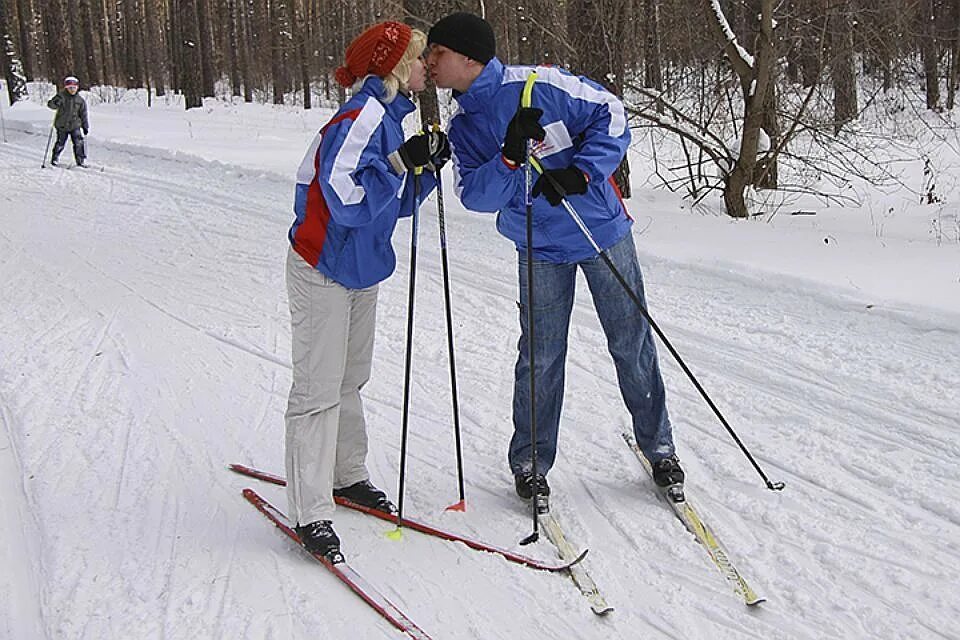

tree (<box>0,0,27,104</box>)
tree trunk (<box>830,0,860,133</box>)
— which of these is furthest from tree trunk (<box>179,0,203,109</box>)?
tree trunk (<box>830,0,860,133</box>)

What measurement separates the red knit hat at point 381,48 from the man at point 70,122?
494 inches

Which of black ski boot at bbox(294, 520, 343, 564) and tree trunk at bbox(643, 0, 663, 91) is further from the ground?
tree trunk at bbox(643, 0, 663, 91)

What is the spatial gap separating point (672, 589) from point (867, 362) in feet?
8.40

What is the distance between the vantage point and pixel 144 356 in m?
5.89

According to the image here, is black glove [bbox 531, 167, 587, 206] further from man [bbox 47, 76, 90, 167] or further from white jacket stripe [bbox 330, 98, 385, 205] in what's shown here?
man [bbox 47, 76, 90, 167]

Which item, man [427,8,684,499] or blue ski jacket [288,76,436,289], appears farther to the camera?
man [427,8,684,499]

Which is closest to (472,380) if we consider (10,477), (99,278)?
(10,477)

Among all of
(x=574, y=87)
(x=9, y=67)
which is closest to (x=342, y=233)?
(x=574, y=87)

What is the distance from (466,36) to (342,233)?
849 millimetres

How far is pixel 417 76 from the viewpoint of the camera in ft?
11.1

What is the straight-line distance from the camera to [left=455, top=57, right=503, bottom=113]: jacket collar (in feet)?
11.4

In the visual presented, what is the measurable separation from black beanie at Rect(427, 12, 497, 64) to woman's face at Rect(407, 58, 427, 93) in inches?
4.9

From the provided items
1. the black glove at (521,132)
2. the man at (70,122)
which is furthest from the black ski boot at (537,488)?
the man at (70,122)

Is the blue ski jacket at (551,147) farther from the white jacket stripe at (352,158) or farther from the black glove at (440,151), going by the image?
the white jacket stripe at (352,158)
